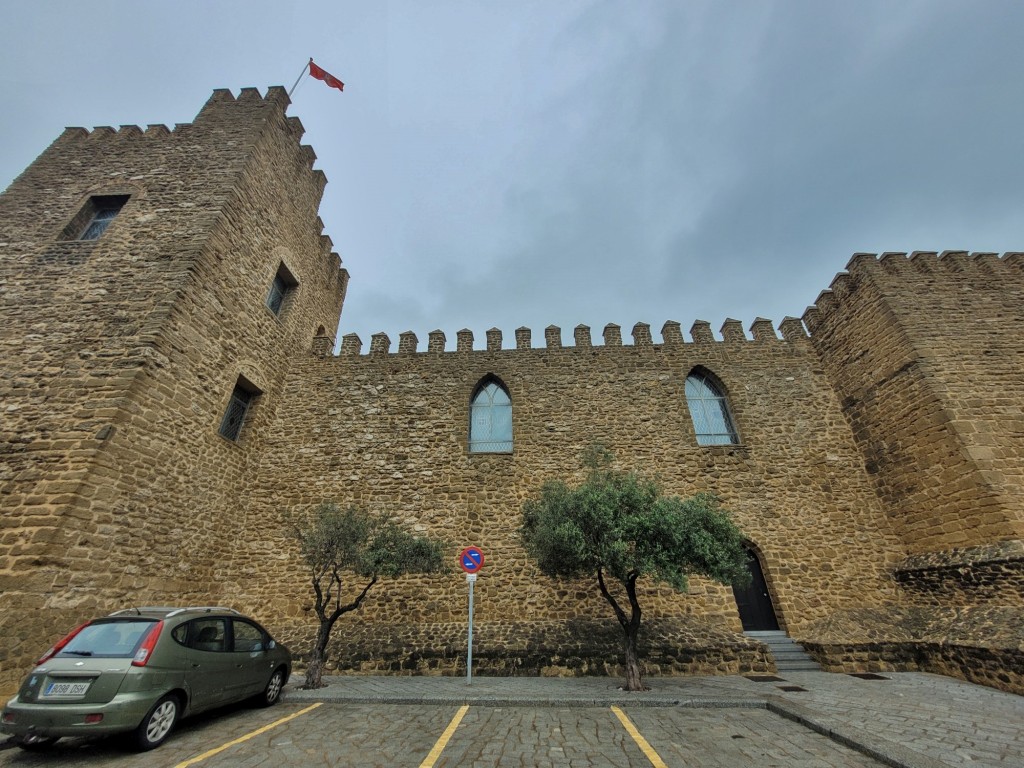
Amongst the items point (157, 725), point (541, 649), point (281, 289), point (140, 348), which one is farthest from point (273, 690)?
point (281, 289)

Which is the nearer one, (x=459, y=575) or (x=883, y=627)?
(x=883, y=627)

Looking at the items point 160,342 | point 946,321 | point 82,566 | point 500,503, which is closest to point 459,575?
point 500,503

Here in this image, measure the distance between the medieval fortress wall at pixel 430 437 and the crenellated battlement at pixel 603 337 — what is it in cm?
10

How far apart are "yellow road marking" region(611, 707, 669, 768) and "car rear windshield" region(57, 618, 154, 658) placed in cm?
556

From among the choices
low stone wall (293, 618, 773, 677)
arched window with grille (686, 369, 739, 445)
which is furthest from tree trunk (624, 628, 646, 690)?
arched window with grille (686, 369, 739, 445)

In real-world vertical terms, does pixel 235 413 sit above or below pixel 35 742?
above

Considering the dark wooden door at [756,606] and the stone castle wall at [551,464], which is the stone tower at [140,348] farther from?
the dark wooden door at [756,606]

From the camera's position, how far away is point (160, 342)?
801 cm

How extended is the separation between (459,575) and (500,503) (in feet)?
6.38

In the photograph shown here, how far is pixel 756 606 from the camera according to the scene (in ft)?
30.6

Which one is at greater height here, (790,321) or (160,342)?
(790,321)

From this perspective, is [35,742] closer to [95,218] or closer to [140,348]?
[140,348]

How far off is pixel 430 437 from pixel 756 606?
9092mm

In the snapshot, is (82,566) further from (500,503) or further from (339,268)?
(339,268)
